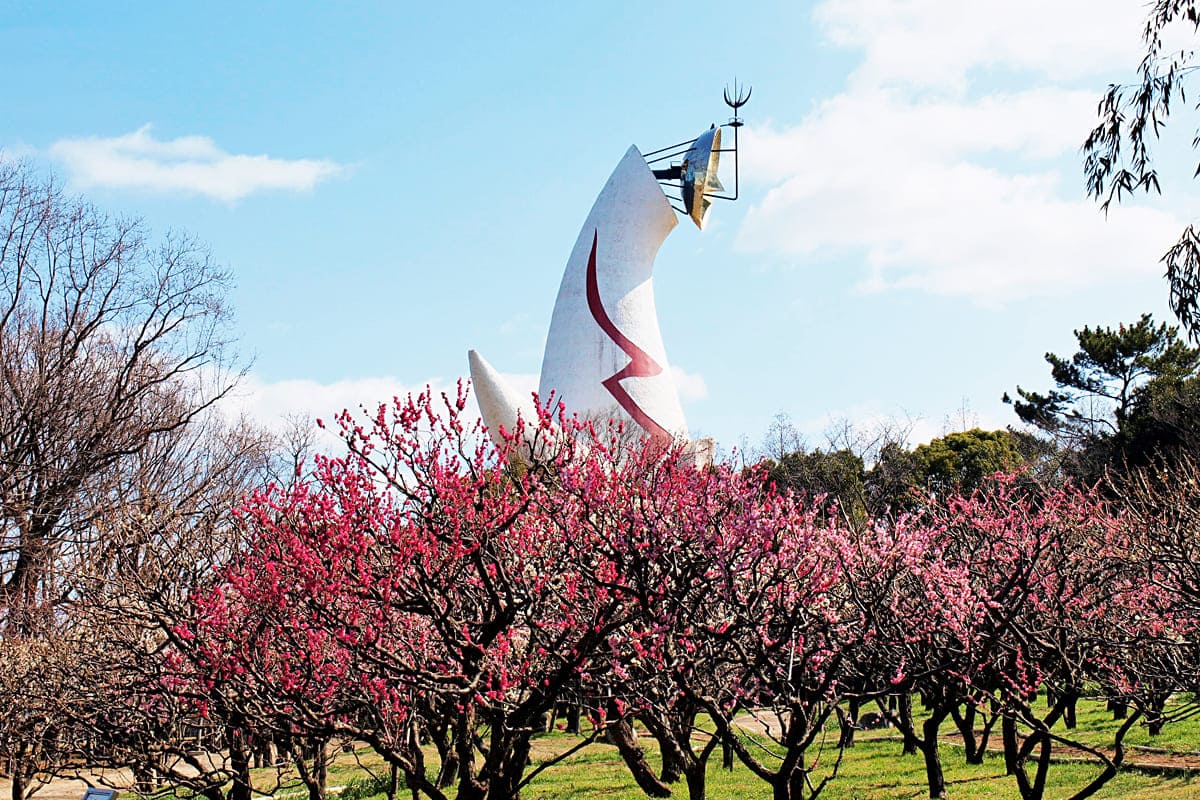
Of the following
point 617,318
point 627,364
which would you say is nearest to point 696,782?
point 627,364

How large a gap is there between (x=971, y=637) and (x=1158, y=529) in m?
2.52

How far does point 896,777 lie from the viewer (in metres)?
11.8

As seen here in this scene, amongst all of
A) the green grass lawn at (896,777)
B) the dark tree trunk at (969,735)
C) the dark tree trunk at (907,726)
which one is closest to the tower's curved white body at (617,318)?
the green grass lawn at (896,777)

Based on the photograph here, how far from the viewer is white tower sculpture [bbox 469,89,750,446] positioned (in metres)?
28.4

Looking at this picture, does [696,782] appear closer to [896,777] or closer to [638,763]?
[638,763]

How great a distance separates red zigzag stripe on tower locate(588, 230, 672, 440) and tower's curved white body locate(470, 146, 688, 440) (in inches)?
1.0

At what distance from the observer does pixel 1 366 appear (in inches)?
687

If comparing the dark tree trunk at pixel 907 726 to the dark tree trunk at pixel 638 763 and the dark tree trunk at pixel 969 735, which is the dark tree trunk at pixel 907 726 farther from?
the dark tree trunk at pixel 638 763

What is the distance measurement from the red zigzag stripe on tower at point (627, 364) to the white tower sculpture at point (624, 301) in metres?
0.03

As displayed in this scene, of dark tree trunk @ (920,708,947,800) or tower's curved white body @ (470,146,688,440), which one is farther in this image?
tower's curved white body @ (470,146,688,440)

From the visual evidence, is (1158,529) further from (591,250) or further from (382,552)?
(591,250)

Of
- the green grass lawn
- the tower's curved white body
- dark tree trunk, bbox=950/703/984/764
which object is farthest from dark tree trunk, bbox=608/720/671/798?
the tower's curved white body

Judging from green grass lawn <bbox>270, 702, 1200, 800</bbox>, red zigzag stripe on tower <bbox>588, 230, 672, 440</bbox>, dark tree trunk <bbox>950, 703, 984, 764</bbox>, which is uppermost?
red zigzag stripe on tower <bbox>588, 230, 672, 440</bbox>

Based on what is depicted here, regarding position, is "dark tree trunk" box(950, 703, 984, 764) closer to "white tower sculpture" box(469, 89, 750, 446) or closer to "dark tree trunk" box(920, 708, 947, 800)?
"dark tree trunk" box(920, 708, 947, 800)
